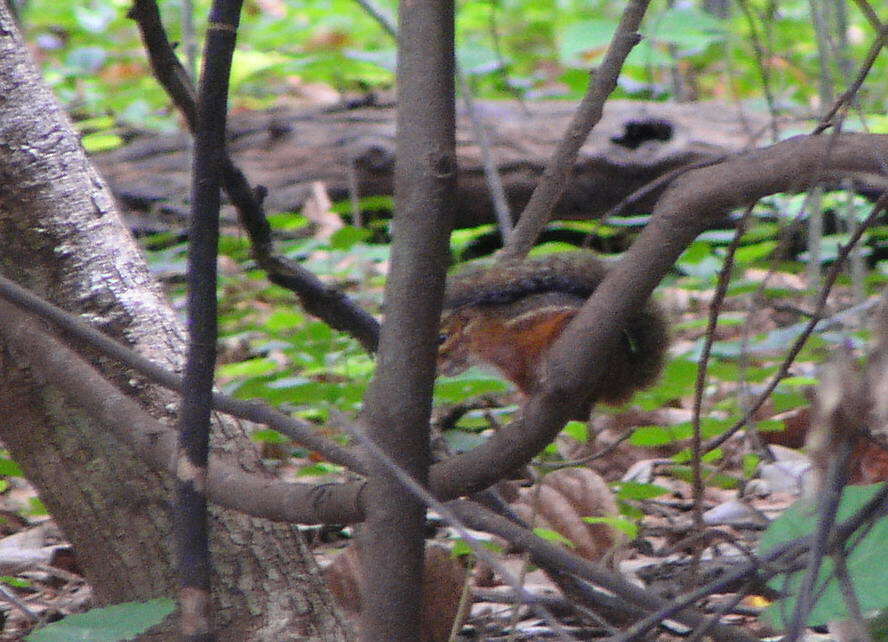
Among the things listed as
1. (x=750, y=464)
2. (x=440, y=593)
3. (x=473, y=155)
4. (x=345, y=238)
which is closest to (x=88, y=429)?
(x=440, y=593)

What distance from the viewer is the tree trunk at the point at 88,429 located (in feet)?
4.36

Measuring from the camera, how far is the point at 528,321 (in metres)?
1.37

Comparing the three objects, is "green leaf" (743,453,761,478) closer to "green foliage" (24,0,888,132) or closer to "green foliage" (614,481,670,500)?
"green foliage" (614,481,670,500)

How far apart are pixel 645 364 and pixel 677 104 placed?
3.16 metres

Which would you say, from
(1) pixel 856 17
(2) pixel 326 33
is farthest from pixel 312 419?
(1) pixel 856 17

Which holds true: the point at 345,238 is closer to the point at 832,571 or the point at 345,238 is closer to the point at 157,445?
the point at 157,445

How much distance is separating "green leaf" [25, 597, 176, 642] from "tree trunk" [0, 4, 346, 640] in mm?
274

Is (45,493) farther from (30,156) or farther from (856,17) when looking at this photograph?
(856,17)

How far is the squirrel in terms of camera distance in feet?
4.42

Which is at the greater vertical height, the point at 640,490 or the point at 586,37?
the point at 586,37

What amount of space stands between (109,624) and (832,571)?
656 mm

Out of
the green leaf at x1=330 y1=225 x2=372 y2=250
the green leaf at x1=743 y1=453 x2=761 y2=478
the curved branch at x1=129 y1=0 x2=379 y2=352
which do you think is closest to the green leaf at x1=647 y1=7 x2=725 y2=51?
the green leaf at x1=330 y1=225 x2=372 y2=250

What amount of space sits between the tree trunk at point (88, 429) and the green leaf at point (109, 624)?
0.27 meters

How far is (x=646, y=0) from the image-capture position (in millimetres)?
1202
